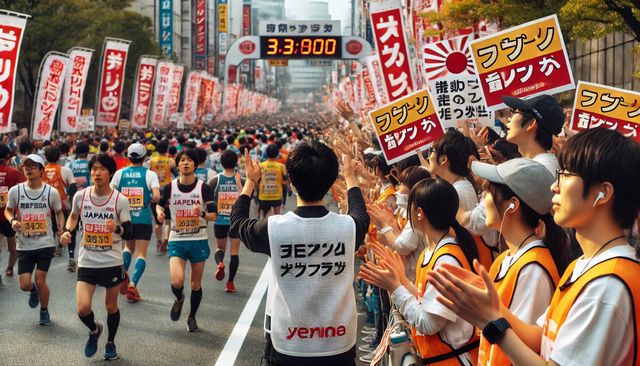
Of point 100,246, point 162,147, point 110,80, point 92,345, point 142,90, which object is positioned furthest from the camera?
point 142,90

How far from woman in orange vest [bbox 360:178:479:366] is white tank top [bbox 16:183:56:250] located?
17.2ft

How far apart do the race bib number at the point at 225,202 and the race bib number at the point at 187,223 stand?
80.9 inches

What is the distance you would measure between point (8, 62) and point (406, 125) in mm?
8462

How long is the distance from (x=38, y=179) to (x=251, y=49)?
26116 mm

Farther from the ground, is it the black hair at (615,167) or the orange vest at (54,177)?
the black hair at (615,167)

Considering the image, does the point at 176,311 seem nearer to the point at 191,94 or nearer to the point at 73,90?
the point at 73,90

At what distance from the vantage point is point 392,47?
12977mm

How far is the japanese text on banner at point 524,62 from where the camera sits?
278 inches

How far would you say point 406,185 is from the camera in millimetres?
5512

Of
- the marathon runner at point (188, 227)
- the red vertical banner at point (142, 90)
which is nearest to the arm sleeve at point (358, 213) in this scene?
the marathon runner at point (188, 227)

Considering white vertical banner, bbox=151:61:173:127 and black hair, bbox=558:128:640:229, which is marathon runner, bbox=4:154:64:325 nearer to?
black hair, bbox=558:128:640:229

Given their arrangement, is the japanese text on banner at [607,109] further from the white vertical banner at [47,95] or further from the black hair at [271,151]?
the white vertical banner at [47,95]

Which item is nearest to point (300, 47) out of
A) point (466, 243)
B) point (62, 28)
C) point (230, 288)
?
point (62, 28)

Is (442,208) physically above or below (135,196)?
above
